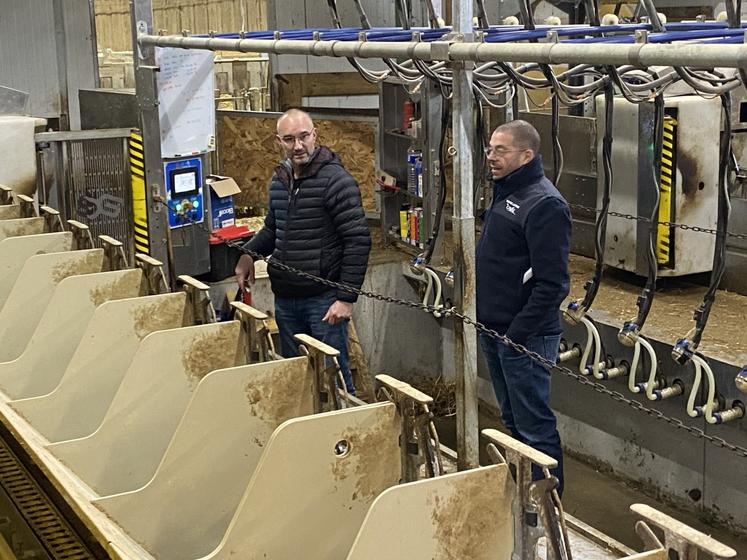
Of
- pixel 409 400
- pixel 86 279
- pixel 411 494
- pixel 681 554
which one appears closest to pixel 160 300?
pixel 86 279

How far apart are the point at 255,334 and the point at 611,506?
255 cm

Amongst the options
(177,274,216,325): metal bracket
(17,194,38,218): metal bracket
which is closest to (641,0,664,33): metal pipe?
(177,274,216,325): metal bracket

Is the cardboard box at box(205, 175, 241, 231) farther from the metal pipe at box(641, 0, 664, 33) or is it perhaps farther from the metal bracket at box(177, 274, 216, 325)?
the metal pipe at box(641, 0, 664, 33)

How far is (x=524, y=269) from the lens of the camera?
369 cm

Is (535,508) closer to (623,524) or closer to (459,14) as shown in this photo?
(459,14)

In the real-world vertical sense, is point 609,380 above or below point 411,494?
below

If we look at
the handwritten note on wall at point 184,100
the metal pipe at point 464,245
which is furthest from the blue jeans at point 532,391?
the handwritten note on wall at point 184,100

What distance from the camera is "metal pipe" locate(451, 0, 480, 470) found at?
3.02 metres

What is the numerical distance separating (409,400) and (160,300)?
1432 millimetres

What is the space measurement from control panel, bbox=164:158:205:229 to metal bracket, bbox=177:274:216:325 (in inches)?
76.0

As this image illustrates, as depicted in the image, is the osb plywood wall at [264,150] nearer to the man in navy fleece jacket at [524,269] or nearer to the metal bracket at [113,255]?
the metal bracket at [113,255]

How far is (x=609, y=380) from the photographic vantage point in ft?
17.5

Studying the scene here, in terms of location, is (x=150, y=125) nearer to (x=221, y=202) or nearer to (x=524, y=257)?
(x=221, y=202)

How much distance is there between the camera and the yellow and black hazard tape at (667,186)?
5262mm
